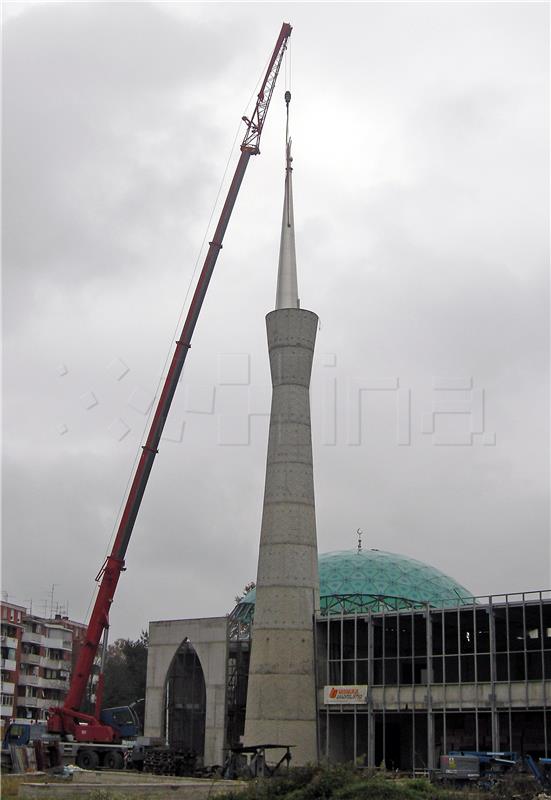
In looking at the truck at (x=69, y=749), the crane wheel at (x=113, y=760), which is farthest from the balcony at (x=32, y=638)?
the crane wheel at (x=113, y=760)

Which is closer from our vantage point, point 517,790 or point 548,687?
point 517,790

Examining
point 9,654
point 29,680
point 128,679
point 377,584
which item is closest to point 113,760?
point 377,584

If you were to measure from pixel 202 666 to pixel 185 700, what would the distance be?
4672mm

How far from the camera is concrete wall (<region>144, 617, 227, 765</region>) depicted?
55.8 m

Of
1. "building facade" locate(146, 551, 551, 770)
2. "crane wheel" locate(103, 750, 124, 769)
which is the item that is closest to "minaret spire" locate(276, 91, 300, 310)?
"building facade" locate(146, 551, 551, 770)

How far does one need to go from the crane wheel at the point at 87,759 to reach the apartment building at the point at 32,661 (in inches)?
1712

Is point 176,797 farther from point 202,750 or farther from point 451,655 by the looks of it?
point 202,750

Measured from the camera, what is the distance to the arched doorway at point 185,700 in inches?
2384

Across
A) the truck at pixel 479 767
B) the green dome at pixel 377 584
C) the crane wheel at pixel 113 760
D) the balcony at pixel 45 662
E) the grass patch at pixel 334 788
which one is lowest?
the crane wheel at pixel 113 760

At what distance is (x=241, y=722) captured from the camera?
57188mm

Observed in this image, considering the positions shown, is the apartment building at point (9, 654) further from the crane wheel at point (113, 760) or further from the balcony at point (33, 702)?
the crane wheel at point (113, 760)

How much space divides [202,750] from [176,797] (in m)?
32.3

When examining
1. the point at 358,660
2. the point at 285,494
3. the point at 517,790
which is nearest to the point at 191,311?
Answer: the point at 285,494

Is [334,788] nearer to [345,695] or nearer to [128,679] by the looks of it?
[345,695]
